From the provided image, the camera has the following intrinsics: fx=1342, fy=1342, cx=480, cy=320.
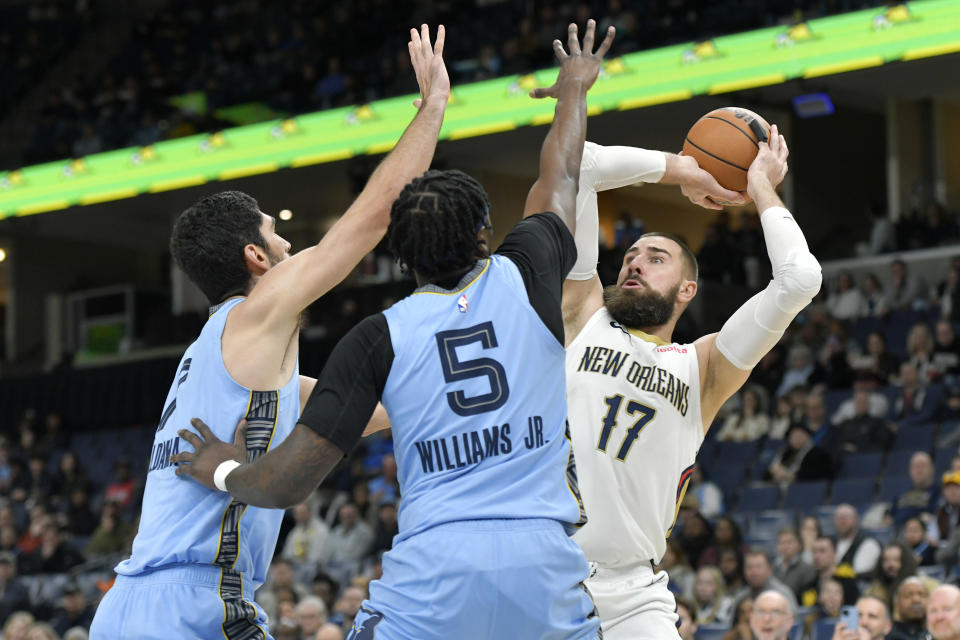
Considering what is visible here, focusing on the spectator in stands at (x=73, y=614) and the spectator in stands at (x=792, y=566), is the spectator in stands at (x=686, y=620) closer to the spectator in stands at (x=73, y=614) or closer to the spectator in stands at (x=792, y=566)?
the spectator in stands at (x=792, y=566)

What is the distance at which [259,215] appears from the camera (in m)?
3.97

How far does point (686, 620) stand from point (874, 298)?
26.9 ft

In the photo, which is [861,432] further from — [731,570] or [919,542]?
[731,570]

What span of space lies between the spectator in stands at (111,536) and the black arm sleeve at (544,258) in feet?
43.8

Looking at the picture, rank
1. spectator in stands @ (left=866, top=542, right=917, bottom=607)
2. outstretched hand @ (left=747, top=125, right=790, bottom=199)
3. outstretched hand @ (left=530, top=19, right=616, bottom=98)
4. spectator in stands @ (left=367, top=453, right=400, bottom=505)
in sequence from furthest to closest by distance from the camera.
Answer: spectator in stands @ (left=367, top=453, right=400, bottom=505), spectator in stands @ (left=866, top=542, right=917, bottom=607), outstretched hand @ (left=747, top=125, right=790, bottom=199), outstretched hand @ (left=530, top=19, right=616, bottom=98)

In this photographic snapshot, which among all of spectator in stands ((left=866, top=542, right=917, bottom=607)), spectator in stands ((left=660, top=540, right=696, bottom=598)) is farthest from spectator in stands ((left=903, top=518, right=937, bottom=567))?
spectator in stands ((left=660, top=540, right=696, bottom=598))

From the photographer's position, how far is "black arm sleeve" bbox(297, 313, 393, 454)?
3.17 metres

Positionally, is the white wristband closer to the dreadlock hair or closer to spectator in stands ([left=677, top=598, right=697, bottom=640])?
the dreadlock hair

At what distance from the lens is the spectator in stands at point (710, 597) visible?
1011 centimetres

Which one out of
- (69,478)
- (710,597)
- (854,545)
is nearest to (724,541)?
(710,597)

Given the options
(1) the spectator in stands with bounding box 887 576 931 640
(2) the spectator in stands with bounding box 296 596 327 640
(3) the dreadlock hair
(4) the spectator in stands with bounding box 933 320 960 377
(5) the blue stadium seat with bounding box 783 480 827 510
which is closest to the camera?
(3) the dreadlock hair

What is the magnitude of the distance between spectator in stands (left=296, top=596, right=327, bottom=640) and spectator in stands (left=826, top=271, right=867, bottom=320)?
7.84 meters

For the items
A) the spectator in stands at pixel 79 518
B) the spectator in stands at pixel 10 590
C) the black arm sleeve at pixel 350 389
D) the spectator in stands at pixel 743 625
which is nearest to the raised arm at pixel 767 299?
the black arm sleeve at pixel 350 389

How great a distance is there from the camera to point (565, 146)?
3.62 meters
